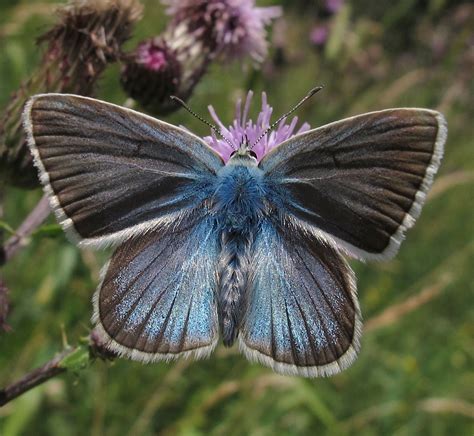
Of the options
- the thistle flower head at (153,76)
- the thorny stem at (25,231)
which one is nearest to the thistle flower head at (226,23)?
the thistle flower head at (153,76)

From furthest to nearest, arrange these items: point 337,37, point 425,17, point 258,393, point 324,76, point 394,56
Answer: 1. point 394,56
2. point 324,76
3. point 425,17
4. point 337,37
5. point 258,393

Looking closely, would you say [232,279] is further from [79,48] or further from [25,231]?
[79,48]

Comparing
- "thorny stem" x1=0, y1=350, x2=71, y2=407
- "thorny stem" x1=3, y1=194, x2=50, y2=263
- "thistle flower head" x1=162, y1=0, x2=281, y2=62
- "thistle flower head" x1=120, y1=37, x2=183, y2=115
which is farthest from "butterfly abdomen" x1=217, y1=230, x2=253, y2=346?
"thistle flower head" x1=162, y1=0, x2=281, y2=62

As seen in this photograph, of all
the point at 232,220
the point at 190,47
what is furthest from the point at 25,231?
the point at 190,47

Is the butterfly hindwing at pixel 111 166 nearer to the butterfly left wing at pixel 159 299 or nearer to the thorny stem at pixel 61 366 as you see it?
the butterfly left wing at pixel 159 299

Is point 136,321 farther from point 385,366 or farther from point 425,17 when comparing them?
point 425,17

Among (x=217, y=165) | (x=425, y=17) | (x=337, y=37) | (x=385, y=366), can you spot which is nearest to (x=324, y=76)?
(x=425, y=17)
